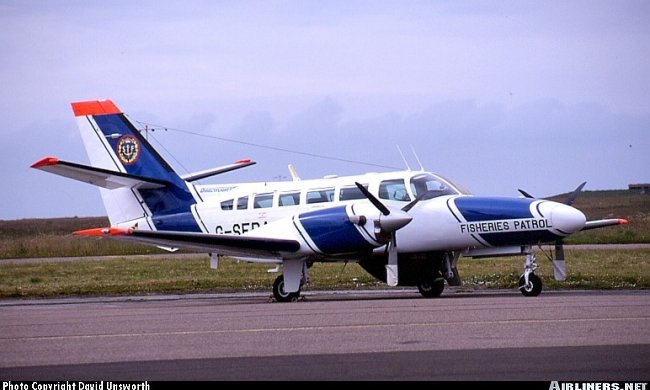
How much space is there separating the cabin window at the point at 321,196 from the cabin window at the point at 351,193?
0.83 ft

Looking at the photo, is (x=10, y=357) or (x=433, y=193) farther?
(x=433, y=193)

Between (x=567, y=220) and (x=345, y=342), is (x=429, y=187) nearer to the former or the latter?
(x=567, y=220)

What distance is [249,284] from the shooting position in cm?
3080

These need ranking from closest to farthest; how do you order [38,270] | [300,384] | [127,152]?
[300,384] < [127,152] < [38,270]

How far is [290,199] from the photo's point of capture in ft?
79.1

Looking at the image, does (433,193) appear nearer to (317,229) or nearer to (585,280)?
(317,229)

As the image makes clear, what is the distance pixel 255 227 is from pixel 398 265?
3.35m

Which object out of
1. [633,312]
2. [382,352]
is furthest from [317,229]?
[382,352]

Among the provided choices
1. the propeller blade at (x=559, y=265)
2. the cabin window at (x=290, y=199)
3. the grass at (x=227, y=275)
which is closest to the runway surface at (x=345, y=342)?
the propeller blade at (x=559, y=265)

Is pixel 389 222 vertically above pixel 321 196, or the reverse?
pixel 321 196

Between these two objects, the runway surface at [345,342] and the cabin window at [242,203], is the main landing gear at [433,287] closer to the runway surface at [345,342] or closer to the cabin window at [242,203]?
the runway surface at [345,342]

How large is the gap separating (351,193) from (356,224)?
3.92 feet

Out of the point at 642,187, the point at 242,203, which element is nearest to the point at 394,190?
the point at 242,203

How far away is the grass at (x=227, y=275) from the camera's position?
28.5 metres
